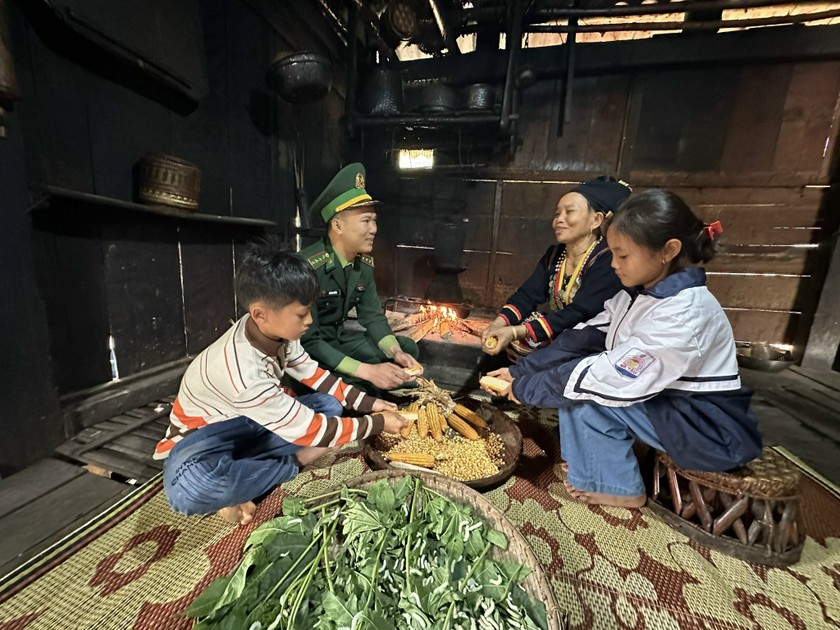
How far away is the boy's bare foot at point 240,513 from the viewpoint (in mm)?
1750

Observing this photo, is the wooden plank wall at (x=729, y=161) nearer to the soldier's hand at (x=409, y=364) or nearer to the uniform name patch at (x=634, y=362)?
the soldier's hand at (x=409, y=364)

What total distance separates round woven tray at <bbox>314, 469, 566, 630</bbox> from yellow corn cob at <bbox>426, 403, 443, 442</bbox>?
80 cm

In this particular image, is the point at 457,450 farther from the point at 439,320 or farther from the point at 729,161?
the point at 729,161

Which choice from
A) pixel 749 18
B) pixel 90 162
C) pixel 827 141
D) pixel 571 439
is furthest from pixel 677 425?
pixel 749 18

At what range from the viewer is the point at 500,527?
52.3 inches

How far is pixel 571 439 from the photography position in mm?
2051

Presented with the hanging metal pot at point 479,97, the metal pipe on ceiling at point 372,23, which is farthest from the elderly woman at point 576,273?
the metal pipe on ceiling at point 372,23

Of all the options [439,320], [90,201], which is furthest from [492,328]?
[90,201]

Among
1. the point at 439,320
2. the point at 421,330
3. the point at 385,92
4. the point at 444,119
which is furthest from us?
the point at 385,92

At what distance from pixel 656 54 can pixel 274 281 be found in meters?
6.26

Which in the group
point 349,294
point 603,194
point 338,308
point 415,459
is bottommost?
point 415,459

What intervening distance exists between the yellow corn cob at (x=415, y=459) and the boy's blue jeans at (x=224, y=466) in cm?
63

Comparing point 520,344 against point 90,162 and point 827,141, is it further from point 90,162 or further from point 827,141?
point 827,141

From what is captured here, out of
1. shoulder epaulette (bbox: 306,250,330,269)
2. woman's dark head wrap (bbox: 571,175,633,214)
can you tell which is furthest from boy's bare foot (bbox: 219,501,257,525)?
woman's dark head wrap (bbox: 571,175,633,214)
